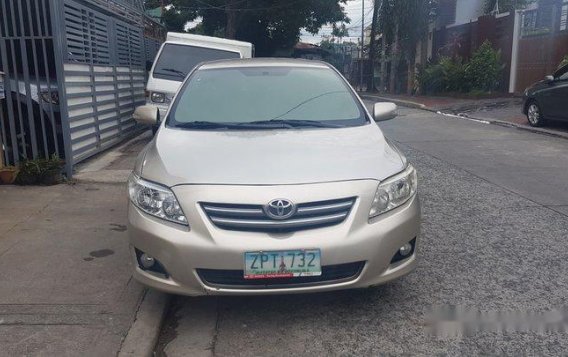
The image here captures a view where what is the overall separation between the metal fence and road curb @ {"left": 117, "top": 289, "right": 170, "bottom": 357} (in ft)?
12.8

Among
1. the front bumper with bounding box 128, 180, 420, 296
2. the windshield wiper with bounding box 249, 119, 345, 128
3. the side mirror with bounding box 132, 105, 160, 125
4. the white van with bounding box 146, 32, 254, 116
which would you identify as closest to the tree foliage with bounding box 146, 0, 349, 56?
the white van with bounding box 146, 32, 254, 116

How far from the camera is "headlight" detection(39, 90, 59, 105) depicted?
7.07 metres

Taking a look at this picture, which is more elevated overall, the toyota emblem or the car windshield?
the car windshield

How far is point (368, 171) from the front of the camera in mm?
3426

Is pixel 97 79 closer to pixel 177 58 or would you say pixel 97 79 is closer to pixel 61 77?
pixel 61 77

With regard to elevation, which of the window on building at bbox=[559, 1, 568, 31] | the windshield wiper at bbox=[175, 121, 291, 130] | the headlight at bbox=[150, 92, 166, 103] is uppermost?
the window on building at bbox=[559, 1, 568, 31]

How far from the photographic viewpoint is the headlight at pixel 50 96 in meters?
7.07

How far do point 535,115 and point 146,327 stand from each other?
11742 mm

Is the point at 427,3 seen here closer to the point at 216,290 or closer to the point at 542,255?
the point at 542,255

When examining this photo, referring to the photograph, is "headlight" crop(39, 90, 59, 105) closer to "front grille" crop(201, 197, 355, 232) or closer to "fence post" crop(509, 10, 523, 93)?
"front grille" crop(201, 197, 355, 232)

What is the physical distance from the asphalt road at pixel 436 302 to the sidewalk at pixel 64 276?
40 cm

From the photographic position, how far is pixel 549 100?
39.8 ft

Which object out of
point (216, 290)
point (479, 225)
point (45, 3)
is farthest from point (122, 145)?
point (216, 290)

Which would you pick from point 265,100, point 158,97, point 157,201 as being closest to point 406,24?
point 158,97
